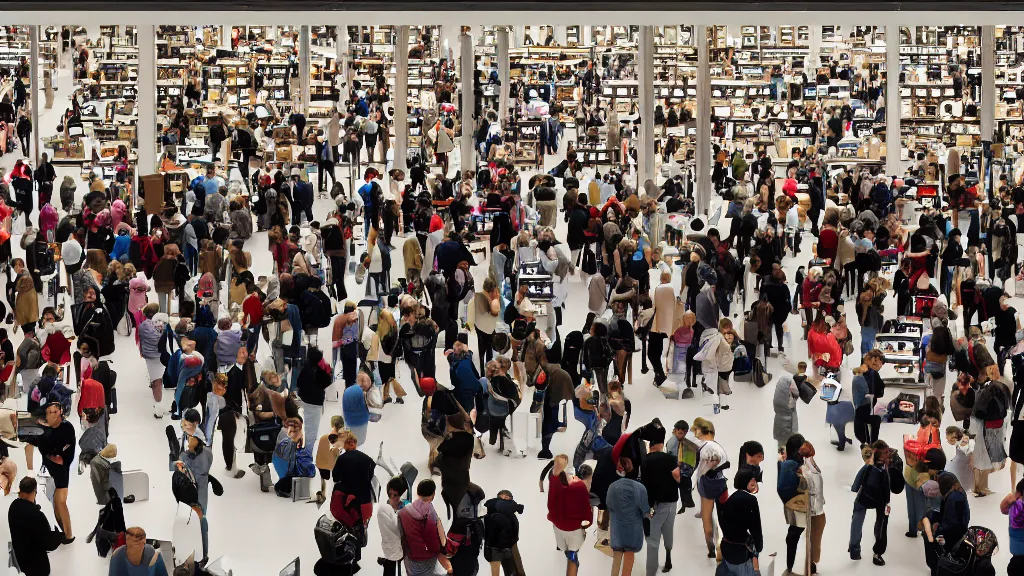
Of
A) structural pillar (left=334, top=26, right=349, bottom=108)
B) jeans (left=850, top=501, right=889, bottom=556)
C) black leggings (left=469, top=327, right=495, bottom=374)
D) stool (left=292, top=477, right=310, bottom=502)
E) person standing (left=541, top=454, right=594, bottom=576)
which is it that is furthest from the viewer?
structural pillar (left=334, top=26, right=349, bottom=108)

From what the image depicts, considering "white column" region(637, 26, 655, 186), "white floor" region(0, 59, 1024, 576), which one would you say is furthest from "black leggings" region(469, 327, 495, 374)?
→ "white column" region(637, 26, 655, 186)

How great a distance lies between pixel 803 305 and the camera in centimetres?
2347

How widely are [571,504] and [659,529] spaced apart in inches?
36.9

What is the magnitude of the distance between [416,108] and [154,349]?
2270 cm

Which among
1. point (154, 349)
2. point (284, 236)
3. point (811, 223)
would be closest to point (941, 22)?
point (811, 223)

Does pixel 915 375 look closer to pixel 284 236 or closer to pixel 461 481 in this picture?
pixel 461 481

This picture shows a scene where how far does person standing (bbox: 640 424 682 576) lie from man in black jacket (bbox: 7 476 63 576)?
17.2 ft

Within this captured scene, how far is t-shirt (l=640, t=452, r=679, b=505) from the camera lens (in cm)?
1684

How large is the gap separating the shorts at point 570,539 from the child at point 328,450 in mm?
2333

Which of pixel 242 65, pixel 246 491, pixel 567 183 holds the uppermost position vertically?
pixel 242 65

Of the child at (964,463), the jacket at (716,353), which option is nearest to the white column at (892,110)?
the jacket at (716,353)

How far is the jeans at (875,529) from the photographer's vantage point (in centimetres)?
1760

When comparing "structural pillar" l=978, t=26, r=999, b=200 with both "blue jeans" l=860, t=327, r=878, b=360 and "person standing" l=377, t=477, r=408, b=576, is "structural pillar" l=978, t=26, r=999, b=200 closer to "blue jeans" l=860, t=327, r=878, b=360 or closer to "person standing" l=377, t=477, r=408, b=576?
"blue jeans" l=860, t=327, r=878, b=360

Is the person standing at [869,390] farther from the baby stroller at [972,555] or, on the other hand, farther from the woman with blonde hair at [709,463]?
the baby stroller at [972,555]
